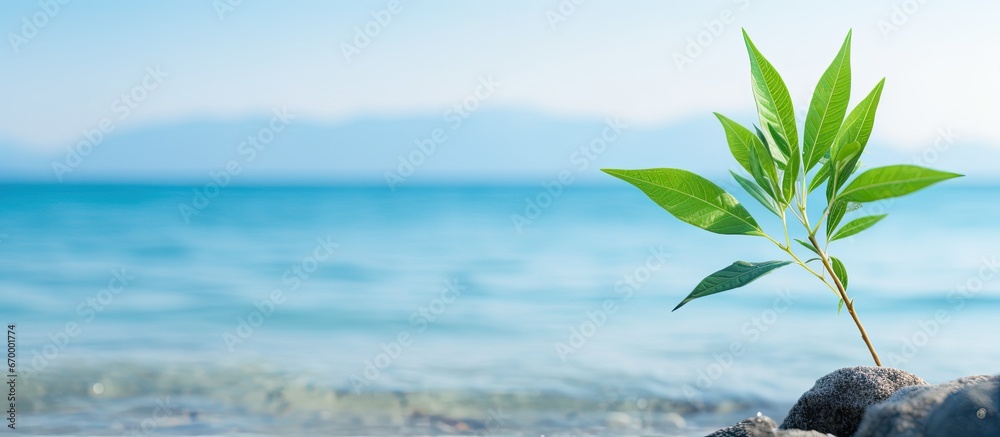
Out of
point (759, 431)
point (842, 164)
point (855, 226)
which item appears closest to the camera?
point (759, 431)

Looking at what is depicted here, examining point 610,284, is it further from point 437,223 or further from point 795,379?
point 437,223

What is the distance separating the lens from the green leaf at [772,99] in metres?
1.12

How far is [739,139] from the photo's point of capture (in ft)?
3.91

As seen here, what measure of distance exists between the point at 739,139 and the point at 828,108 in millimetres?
134

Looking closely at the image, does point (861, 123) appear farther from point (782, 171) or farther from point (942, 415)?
point (942, 415)

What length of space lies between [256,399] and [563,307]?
140 inches

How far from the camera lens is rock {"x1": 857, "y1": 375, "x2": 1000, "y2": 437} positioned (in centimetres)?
77

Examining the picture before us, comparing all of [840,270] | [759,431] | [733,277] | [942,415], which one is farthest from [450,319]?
[942,415]

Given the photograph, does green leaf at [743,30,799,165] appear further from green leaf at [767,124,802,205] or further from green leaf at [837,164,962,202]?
green leaf at [837,164,962,202]

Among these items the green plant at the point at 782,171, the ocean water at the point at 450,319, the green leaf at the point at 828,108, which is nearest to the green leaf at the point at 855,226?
the green plant at the point at 782,171

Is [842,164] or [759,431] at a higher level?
[842,164]

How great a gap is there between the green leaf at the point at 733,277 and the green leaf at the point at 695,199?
5cm

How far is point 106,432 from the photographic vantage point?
3385mm

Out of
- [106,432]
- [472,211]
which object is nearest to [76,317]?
[106,432]
